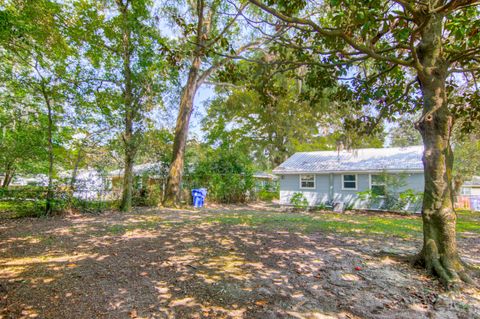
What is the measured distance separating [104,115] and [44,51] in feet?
9.03

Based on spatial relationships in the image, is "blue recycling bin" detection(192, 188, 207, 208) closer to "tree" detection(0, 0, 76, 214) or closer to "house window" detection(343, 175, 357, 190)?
"tree" detection(0, 0, 76, 214)

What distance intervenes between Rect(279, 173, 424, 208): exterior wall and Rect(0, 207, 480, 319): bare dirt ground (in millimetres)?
7203

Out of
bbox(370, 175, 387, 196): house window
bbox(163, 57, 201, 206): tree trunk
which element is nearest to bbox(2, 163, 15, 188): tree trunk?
bbox(163, 57, 201, 206): tree trunk

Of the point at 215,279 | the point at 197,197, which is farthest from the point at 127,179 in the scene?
the point at 215,279

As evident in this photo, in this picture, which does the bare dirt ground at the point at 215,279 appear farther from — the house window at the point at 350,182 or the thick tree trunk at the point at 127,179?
the house window at the point at 350,182

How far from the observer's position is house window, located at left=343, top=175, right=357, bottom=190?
14.6 metres

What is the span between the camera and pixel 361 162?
48.9 feet

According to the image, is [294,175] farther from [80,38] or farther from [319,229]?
→ [80,38]

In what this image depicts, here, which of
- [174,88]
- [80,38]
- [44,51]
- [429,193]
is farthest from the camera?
[174,88]

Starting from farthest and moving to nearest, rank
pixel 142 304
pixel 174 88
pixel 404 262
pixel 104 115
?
1. pixel 174 88
2. pixel 104 115
3. pixel 404 262
4. pixel 142 304

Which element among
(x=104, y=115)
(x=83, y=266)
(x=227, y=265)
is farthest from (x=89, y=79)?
(x=227, y=265)

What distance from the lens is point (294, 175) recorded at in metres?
16.4

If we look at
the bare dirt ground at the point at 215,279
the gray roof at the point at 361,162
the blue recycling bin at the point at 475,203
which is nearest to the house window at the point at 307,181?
the gray roof at the point at 361,162

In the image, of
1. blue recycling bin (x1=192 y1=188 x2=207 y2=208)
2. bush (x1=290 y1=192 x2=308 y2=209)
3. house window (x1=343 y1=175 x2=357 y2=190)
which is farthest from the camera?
bush (x1=290 y1=192 x2=308 y2=209)
